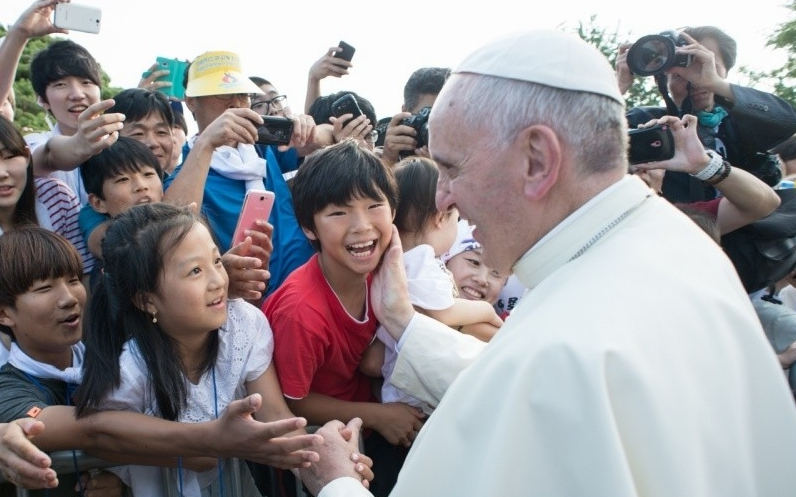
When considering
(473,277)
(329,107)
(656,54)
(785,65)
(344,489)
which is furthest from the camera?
(785,65)

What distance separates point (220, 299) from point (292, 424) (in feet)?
2.20

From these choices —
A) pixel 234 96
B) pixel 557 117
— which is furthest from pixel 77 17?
pixel 557 117

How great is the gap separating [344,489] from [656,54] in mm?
3317

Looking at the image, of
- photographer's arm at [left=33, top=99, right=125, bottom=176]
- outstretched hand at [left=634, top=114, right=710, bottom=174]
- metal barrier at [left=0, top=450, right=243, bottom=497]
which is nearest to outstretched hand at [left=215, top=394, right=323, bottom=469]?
metal barrier at [left=0, top=450, right=243, bottom=497]

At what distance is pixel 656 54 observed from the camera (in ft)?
15.1

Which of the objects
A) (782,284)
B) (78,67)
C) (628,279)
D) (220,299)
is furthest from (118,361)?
(782,284)

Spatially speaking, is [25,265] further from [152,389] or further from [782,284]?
[782,284]

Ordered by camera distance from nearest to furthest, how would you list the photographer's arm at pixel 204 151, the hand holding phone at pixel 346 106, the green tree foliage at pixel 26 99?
the photographer's arm at pixel 204 151 → the hand holding phone at pixel 346 106 → the green tree foliage at pixel 26 99

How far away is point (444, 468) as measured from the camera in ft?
5.68

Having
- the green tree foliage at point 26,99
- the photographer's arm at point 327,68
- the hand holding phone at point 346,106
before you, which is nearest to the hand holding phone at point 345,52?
the photographer's arm at point 327,68

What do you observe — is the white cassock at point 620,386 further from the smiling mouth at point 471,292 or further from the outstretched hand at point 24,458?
the smiling mouth at point 471,292

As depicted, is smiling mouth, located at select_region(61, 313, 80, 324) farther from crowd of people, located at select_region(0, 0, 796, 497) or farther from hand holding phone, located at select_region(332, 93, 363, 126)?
hand holding phone, located at select_region(332, 93, 363, 126)

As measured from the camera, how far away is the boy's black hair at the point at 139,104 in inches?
179

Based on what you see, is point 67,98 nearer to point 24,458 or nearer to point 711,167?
point 24,458
